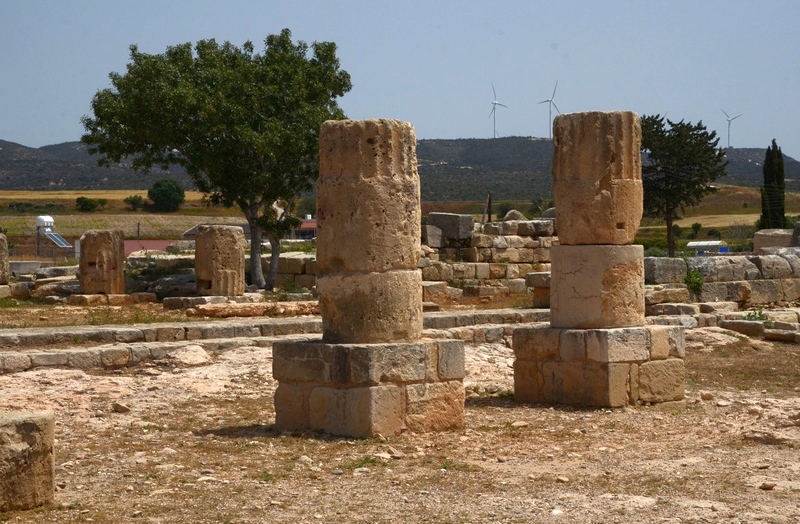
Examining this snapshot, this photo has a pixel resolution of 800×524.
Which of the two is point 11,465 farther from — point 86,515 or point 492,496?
point 492,496

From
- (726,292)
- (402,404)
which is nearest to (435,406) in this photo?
(402,404)

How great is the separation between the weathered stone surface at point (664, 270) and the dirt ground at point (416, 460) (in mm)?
6085

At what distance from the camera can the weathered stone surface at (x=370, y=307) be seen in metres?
8.20

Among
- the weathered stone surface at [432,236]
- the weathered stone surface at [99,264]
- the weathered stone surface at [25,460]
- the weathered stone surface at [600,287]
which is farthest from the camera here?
the weathered stone surface at [432,236]

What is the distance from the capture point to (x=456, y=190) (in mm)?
94438

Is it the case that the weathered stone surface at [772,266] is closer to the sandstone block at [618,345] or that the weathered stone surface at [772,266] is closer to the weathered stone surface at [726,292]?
the weathered stone surface at [726,292]

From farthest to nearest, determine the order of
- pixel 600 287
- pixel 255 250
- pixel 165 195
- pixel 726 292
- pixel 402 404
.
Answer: pixel 165 195 < pixel 255 250 < pixel 726 292 < pixel 600 287 < pixel 402 404

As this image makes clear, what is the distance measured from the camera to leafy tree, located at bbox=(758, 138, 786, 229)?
44994 millimetres

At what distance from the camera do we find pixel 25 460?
18.8 ft

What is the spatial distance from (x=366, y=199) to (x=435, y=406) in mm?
1633

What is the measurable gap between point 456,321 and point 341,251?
7.54 metres

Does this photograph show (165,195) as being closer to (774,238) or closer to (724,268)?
(774,238)

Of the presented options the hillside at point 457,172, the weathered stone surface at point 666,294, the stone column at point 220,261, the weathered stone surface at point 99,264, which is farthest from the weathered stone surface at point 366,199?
the hillside at point 457,172

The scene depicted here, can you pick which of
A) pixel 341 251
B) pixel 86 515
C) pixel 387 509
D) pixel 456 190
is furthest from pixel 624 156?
pixel 456 190
